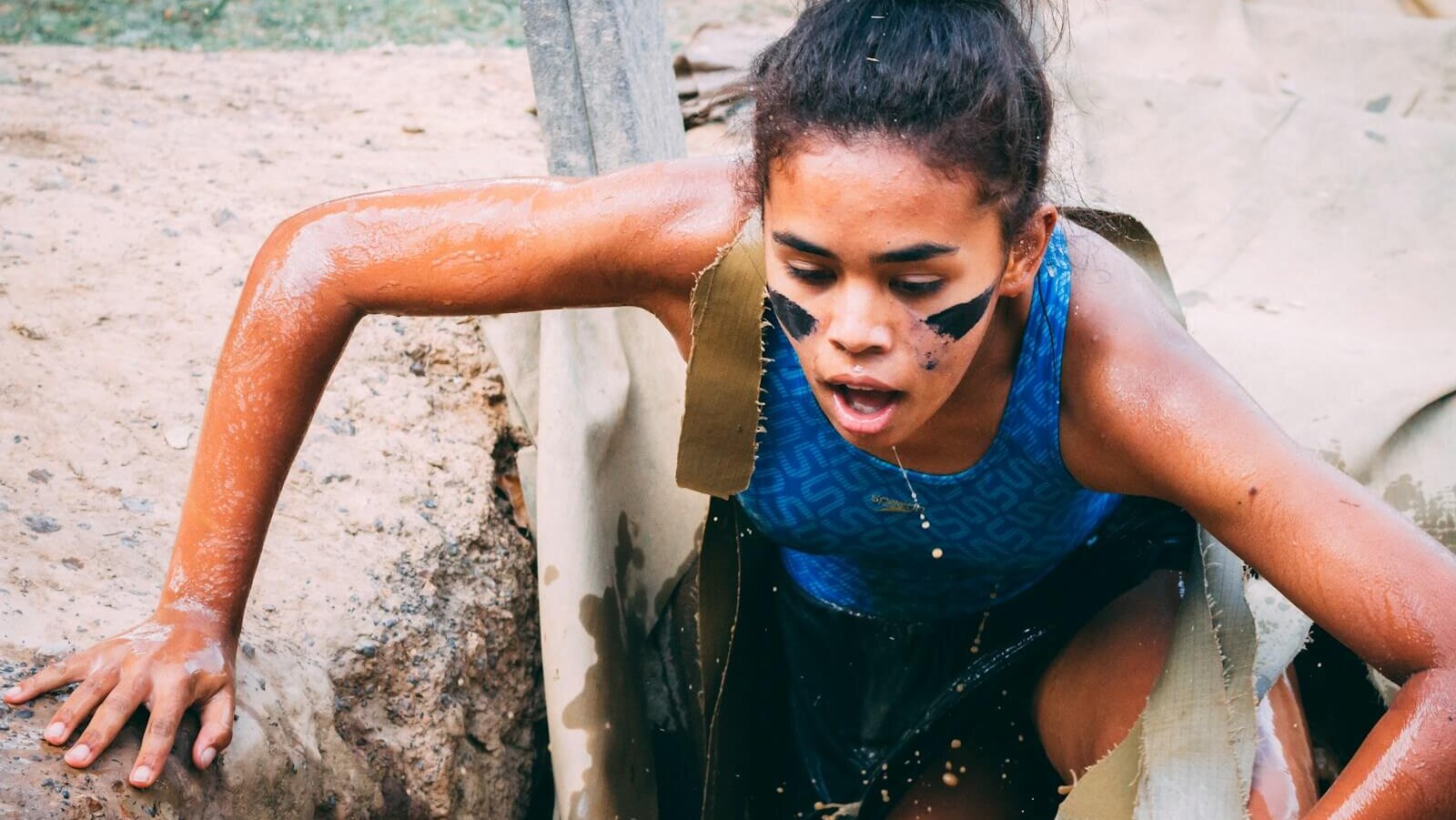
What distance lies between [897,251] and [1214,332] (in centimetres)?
148

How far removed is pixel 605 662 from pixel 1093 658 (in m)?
0.80

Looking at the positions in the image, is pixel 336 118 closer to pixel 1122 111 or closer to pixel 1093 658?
pixel 1122 111

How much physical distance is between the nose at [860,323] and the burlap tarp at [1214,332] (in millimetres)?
390

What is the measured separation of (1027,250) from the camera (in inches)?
59.3

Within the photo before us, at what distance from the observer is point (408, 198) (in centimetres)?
169

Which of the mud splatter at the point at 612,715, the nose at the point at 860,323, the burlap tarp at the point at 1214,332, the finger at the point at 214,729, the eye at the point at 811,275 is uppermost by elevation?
the eye at the point at 811,275

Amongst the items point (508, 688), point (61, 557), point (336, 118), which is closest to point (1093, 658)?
point (508, 688)

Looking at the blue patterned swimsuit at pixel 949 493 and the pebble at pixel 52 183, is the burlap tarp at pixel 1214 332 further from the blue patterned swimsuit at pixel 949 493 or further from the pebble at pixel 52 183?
the pebble at pixel 52 183

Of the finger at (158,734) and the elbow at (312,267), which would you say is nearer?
the finger at (158,734)

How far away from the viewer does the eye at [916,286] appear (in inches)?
55.2

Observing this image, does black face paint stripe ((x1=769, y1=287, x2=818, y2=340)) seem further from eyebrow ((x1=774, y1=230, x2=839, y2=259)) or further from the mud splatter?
the mud splatter

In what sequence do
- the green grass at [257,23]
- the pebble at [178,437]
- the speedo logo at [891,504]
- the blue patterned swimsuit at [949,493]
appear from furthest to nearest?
the green grass at [257,23]
the pebble at [178,437]
the speedo logo at [891,504]
the blue patterned swimsuit at [949,493]

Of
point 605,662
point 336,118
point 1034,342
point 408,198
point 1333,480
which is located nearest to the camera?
point 1333,480

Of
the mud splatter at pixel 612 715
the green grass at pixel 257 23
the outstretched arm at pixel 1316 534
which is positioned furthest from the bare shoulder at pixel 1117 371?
the green grass at pixel 257 23
